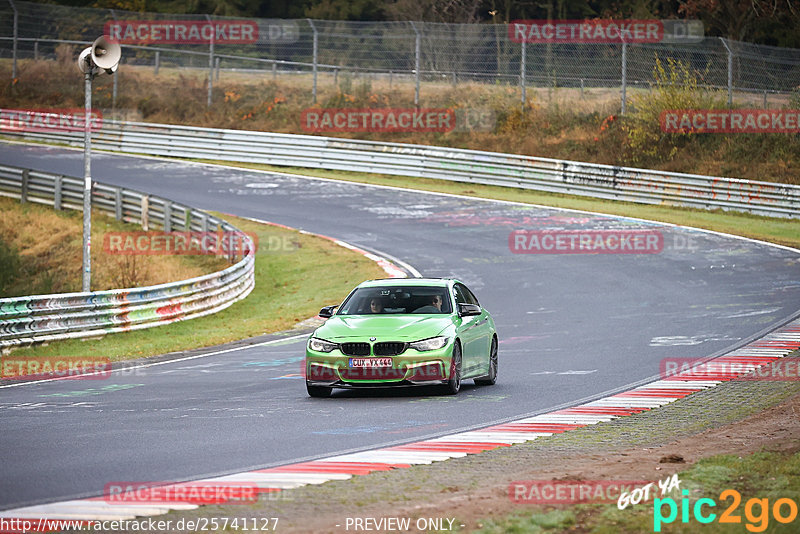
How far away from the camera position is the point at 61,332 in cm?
1936

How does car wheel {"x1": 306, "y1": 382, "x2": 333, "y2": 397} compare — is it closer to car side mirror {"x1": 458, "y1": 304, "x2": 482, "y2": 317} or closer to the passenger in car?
the passenger in car

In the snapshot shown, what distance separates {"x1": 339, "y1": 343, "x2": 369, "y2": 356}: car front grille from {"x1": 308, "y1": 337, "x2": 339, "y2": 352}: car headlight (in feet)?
0.37

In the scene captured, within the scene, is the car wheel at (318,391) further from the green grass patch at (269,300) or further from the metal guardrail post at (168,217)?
the metal guardrail post at (168,217)

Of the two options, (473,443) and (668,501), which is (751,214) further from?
(668,501)

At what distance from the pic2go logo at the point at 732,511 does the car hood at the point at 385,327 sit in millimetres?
6382

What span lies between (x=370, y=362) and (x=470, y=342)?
59.6 inches

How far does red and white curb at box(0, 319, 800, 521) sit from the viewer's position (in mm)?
7363

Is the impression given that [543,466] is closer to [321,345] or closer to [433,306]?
[321,345]

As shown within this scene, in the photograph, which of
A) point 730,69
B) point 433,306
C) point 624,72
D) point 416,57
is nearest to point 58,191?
point 416,57

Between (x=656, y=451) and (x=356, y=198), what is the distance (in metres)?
29.2

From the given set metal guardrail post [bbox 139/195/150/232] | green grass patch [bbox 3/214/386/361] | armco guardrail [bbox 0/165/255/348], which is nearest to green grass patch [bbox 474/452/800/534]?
green grass patch [bbox 3/214/386/361]

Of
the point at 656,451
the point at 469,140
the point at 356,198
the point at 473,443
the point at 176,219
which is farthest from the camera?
the point at 469,140

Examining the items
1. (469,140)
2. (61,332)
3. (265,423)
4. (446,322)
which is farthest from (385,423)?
(469,140)

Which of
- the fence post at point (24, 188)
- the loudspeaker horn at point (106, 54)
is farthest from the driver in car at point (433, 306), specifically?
the fence post at point (24, 188)
